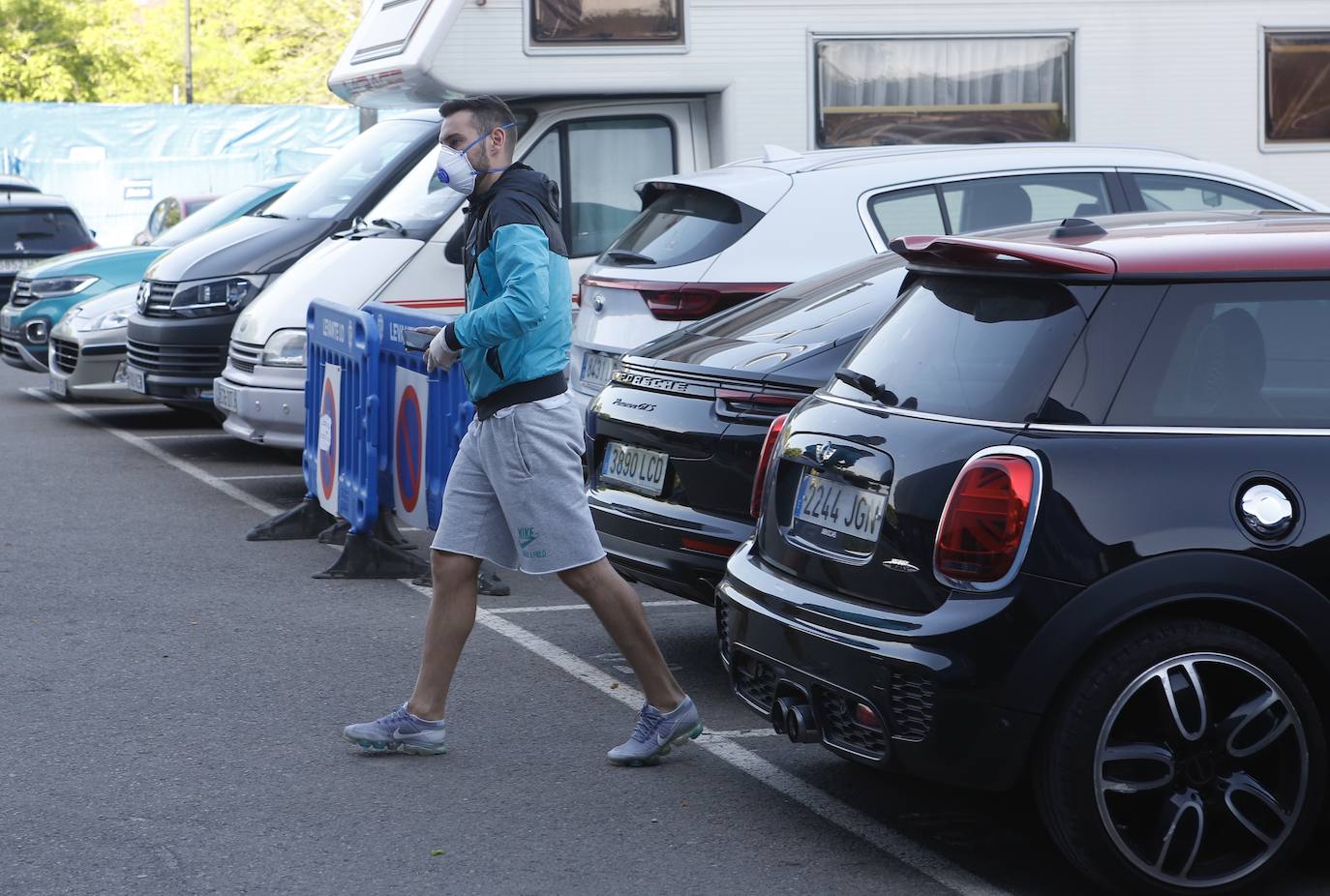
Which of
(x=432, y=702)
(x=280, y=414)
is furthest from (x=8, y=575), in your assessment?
(x=432, y=702)

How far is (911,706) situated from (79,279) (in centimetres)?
1216

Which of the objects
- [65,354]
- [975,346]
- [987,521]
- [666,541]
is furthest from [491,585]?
[65,354]

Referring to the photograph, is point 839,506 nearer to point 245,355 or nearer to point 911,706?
point 911,706

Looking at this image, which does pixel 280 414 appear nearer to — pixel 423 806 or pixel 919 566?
pixel 423 806

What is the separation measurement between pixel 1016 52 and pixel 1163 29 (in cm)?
89

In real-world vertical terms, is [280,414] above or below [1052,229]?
below

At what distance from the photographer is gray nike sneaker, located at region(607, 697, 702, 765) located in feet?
17.4

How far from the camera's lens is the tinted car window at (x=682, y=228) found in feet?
24.7

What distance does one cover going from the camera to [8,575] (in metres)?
8.09

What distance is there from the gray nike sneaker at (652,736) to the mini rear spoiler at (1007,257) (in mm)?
1524

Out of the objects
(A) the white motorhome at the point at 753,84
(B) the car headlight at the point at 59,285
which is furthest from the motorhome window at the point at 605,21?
(B) the car headlight at the point at 59,285

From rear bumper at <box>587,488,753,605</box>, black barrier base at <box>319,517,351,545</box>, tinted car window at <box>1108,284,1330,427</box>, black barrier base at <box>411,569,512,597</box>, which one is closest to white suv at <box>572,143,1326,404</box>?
black barrier base at <box>411,569,512,597</box>

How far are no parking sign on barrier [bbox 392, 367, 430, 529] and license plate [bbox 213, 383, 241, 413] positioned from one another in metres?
2.62

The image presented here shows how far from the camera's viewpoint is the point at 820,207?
7574mm
